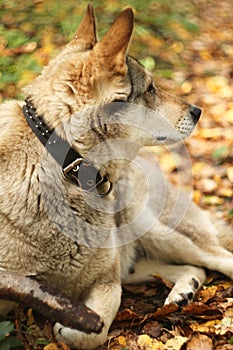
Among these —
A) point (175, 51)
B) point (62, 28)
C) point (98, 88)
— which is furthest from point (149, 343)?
point (62, 28)

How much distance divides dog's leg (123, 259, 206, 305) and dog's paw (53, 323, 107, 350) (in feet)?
2.61

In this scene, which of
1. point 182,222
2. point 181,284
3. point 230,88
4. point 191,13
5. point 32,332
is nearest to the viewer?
point 32,332

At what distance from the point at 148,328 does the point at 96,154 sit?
4.06 ft

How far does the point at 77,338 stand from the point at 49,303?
0.58 meters

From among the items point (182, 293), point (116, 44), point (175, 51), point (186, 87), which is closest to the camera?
point (116, 44)

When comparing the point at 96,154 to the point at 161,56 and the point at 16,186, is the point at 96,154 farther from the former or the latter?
the point at 161,56

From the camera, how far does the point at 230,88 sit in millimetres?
7332

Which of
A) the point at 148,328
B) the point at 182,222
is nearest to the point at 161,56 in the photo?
the point at 182,222

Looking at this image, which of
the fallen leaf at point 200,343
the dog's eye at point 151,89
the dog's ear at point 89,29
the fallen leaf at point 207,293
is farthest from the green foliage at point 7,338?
the dog's ear at point 89,29

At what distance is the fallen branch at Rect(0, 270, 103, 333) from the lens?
336 cm

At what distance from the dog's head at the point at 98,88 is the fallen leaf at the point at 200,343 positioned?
1.30 m

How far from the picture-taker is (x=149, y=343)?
13.5ft

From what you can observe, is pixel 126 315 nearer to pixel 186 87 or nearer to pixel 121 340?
A: pixel 121 340

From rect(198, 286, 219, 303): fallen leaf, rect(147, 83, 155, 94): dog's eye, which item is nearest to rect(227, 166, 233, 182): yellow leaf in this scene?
rect(198, 286, 219, 303): fallen leaf
